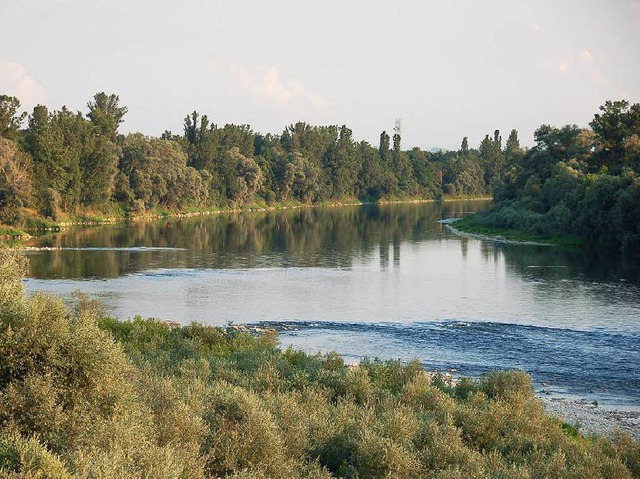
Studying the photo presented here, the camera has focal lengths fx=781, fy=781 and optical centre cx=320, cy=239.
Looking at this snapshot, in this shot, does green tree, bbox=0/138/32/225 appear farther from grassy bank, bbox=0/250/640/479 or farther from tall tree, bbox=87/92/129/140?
grassy bank, bbox=0/250/640/479

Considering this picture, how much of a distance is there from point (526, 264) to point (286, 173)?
117440 mm

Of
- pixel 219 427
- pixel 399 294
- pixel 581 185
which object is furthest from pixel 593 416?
pixel 581 185

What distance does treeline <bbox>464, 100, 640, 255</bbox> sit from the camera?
263 feet

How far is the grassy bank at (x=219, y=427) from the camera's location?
43.1ft

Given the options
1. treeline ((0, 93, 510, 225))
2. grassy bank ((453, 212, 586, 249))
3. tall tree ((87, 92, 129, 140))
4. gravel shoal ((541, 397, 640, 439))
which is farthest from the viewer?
tall tree ((87, 92, 129, 140))

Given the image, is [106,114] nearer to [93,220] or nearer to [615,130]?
[93,220]

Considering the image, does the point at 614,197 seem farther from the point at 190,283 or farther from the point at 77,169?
the point at 77,169

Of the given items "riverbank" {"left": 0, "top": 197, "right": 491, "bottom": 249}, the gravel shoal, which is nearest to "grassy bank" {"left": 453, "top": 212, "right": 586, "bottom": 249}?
"riverbank" {"left": 0, "top": 197, "right": 491, "bottom": 249}

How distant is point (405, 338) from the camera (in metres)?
40.9

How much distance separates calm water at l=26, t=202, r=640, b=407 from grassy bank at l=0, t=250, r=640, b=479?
11.3 m

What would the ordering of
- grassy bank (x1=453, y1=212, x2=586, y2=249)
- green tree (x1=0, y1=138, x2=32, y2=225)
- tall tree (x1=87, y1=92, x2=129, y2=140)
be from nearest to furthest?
grassy bank (x1=453, y1=212, x2=586, y2=249) → green tree (x1=0, y1=138, x2=32, y2=225) → tall tree (x1=87, y1=92, x2=129, y2=140)

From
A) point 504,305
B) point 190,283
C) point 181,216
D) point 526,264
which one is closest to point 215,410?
point 504,305

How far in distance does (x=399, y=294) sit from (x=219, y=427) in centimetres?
4110

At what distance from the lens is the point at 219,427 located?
16.0 meters
